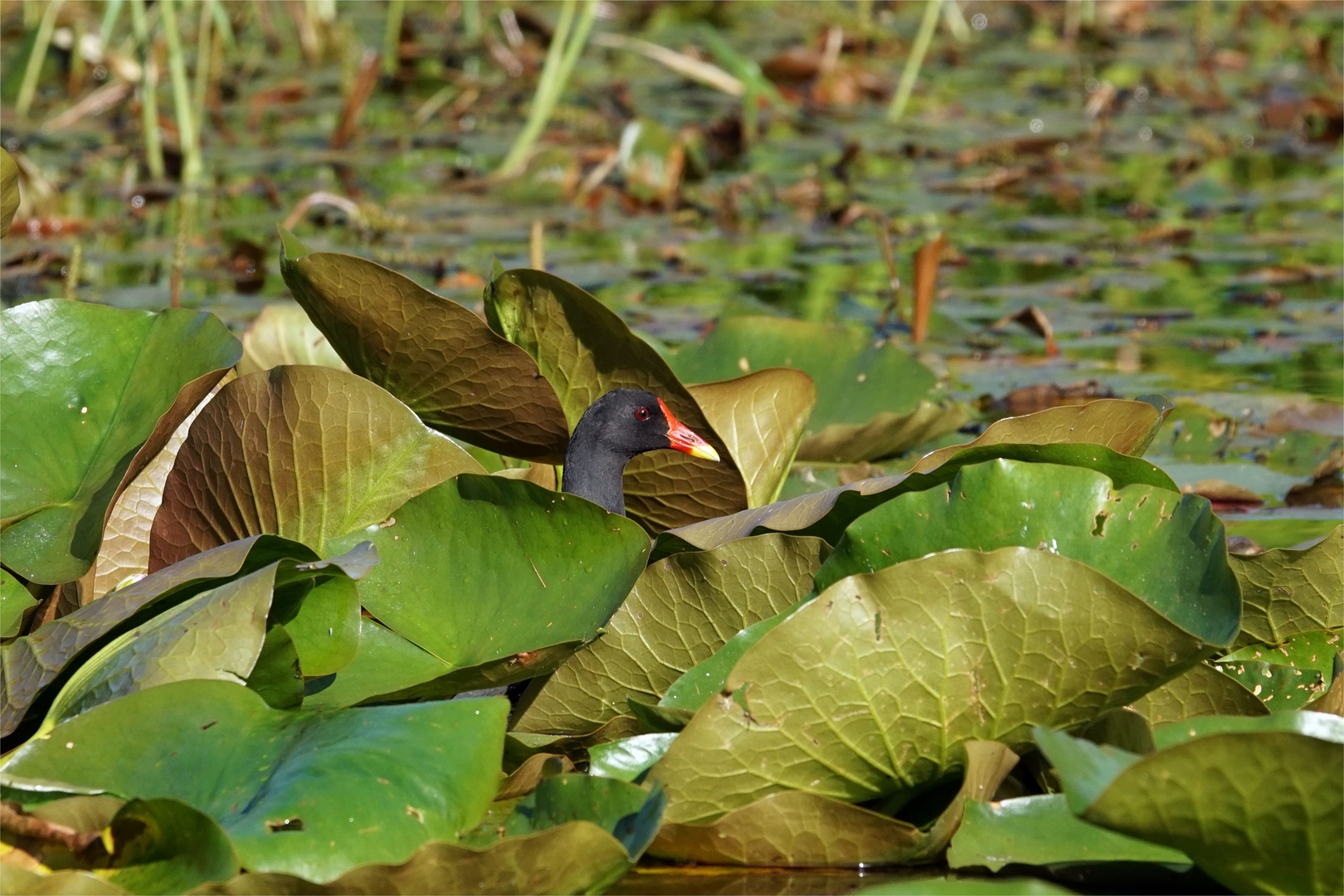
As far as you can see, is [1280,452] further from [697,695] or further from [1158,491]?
[697,695]

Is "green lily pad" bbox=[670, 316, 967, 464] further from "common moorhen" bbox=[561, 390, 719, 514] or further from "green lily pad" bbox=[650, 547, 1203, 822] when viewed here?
"green lily pad" bbox=[650, 547, 1203, 822]

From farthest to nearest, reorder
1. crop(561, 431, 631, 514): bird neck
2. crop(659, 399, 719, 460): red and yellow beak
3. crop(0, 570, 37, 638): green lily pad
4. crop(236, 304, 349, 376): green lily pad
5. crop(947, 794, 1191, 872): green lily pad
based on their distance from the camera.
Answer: crop(236, 304, 349, 376): green lily pad, crop(561, 431, 631, 514): bird neck, crop(659, 399, 719, 460): red and yellow beak, crop(0, 570, 37, 638): green lily pad, crop(947, 794, 1191, 872): green lily pad

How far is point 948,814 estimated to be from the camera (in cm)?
181

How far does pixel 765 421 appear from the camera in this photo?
2771 millimetres

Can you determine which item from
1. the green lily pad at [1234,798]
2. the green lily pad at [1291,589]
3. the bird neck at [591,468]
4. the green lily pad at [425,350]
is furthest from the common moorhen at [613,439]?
the green lily pad at [1234,798]

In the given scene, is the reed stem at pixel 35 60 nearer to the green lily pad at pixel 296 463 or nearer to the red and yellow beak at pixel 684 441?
the red and yellow beak at pixel 684 441

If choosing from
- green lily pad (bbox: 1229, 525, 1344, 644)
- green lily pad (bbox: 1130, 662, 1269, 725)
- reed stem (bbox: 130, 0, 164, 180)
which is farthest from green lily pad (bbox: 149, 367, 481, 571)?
reed stem (bbox: 130, 0, 164, 180)

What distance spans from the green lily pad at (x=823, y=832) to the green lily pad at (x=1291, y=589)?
574mm

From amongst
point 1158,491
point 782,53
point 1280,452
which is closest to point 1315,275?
point 1280,452

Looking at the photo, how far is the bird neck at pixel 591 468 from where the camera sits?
9.13 feet

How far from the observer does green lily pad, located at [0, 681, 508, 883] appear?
5.61 feet

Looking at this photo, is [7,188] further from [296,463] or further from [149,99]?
[149,99]

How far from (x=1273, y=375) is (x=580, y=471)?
2453 millimetres

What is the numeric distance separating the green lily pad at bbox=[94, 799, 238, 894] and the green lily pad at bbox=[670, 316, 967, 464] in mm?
1833
